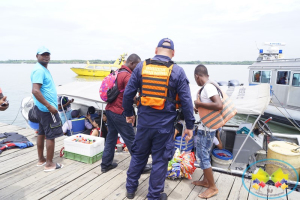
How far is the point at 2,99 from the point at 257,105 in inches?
171

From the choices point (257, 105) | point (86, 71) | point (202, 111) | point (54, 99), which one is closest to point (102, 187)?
point (54, 99)

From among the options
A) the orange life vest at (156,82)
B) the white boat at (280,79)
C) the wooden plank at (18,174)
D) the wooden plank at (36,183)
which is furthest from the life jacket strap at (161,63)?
the white boat at (280,79)

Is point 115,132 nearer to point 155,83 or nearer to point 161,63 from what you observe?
point 155,83

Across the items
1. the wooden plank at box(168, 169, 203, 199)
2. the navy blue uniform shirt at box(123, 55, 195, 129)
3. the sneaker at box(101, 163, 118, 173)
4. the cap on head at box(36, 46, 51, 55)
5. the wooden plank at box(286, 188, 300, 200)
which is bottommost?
the wooden plank at box(168, 169, 203, 199)

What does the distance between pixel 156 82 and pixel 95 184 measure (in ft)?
6.78

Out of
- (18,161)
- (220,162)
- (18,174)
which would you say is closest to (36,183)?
(18,174)

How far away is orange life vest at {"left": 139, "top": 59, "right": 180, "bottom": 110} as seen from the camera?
2465mm

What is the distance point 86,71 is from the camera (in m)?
46.1

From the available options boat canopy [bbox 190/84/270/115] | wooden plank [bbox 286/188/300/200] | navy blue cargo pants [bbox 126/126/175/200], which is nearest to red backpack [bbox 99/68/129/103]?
navy blue cargo pants [bbox 126/126/175/200]

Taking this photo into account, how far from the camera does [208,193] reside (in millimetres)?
3059

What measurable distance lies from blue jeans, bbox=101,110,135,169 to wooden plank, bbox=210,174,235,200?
162cm

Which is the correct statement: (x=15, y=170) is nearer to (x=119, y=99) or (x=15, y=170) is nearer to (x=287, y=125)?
(x=119, y=99)

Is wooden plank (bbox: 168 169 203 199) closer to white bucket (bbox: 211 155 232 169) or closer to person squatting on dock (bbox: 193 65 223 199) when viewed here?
person squatting on dock (bbox: 193 65 223 199)

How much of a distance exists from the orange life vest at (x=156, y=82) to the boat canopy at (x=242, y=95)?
7.79 feet
